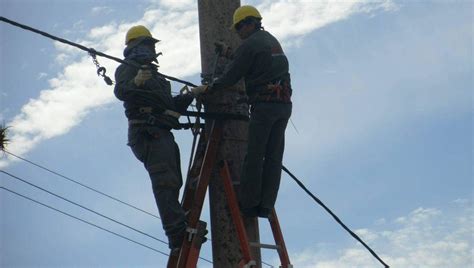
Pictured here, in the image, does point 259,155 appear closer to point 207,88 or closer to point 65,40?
point 207,88

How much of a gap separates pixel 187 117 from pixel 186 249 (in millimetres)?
1221

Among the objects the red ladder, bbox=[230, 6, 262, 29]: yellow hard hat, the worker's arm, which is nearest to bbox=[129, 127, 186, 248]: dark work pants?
the red ladder

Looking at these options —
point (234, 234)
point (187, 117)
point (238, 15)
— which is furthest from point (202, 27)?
point (234, 234)

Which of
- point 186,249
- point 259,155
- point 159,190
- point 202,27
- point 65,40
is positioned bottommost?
point 186,249

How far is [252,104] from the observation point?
6164mm

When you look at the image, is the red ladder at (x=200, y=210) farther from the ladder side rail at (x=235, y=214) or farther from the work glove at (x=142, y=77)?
the work glove at (x=142, y=77)

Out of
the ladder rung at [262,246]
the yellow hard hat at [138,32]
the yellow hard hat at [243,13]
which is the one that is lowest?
the ladder rung at [262,246]

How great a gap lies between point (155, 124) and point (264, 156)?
949 mm

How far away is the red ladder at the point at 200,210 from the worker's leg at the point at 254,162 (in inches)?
4.2

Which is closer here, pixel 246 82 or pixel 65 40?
pixel 65 40

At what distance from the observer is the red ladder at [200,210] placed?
5.87 m

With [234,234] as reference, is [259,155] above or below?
above

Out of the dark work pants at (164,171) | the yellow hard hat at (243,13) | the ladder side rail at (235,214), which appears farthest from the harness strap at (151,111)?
the yellow hard hat at (243,13)

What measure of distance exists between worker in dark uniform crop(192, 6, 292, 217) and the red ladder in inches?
7.0
